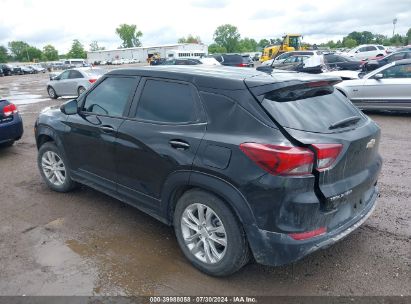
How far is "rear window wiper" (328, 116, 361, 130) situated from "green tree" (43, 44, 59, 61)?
148m

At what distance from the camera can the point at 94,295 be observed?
2.92 metres

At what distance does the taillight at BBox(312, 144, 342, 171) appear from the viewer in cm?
265

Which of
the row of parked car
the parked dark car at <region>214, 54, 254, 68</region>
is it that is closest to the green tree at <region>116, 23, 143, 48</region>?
the row of parked car

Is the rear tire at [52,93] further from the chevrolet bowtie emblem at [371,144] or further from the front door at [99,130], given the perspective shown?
the chevrolet bowtie emblem at [371,144]

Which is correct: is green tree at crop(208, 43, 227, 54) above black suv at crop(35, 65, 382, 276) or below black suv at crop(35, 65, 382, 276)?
above

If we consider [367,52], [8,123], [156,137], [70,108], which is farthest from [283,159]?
[367,52]

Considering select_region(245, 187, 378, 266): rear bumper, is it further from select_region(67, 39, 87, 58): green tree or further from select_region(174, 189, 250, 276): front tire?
select_region(67, 39, 87, 58): green tree

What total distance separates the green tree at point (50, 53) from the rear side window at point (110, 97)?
145564mm

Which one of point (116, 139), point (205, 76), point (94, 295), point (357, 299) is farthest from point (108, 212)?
point (357, 299)

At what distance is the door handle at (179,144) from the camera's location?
10.1ft

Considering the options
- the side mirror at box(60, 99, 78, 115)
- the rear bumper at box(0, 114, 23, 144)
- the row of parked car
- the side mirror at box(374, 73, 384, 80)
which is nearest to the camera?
the side mirror at box(60, 99, 78, 115)

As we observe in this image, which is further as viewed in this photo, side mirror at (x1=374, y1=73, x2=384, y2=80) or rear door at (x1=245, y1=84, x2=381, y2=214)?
side mirror at (x1=374, y1=73, x2=384, y2=80)

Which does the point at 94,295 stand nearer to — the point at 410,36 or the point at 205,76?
the point at 205,76

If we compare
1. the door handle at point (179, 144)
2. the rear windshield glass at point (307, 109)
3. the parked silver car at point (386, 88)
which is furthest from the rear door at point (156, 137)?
the parked silver car at point (386, 88)
